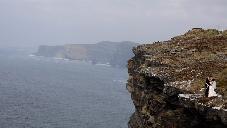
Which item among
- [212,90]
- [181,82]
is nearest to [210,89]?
[212,90]

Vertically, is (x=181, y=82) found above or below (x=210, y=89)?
below

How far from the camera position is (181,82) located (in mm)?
36188

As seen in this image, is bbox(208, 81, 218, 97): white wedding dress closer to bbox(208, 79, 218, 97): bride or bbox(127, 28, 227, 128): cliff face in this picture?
bbox(208, 79, 218, 97): bride

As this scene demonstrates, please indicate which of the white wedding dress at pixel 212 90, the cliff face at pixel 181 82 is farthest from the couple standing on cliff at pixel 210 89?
the cliff face at pixel 181 82

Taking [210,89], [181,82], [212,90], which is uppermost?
[210,89]

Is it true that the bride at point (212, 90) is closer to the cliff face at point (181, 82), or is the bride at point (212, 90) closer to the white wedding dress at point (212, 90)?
the white wedding dress at point (212, 90)

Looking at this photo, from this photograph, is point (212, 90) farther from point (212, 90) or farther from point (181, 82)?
point (181, 82)

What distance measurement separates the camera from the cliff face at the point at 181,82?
30312mm

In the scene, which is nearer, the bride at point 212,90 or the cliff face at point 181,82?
the bride at point 212,90

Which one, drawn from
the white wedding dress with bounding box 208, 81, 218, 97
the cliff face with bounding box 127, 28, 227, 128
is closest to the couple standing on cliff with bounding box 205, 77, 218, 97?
the white wedding dress with bounding box 208, 81, 218, 97

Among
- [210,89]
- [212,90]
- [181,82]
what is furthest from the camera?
[181,82]

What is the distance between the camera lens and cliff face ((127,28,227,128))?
99.5ft

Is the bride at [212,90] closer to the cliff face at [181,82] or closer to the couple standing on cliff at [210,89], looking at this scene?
the couple standing on cliff at [210,89]

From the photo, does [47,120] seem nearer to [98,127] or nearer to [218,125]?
[98,127]
